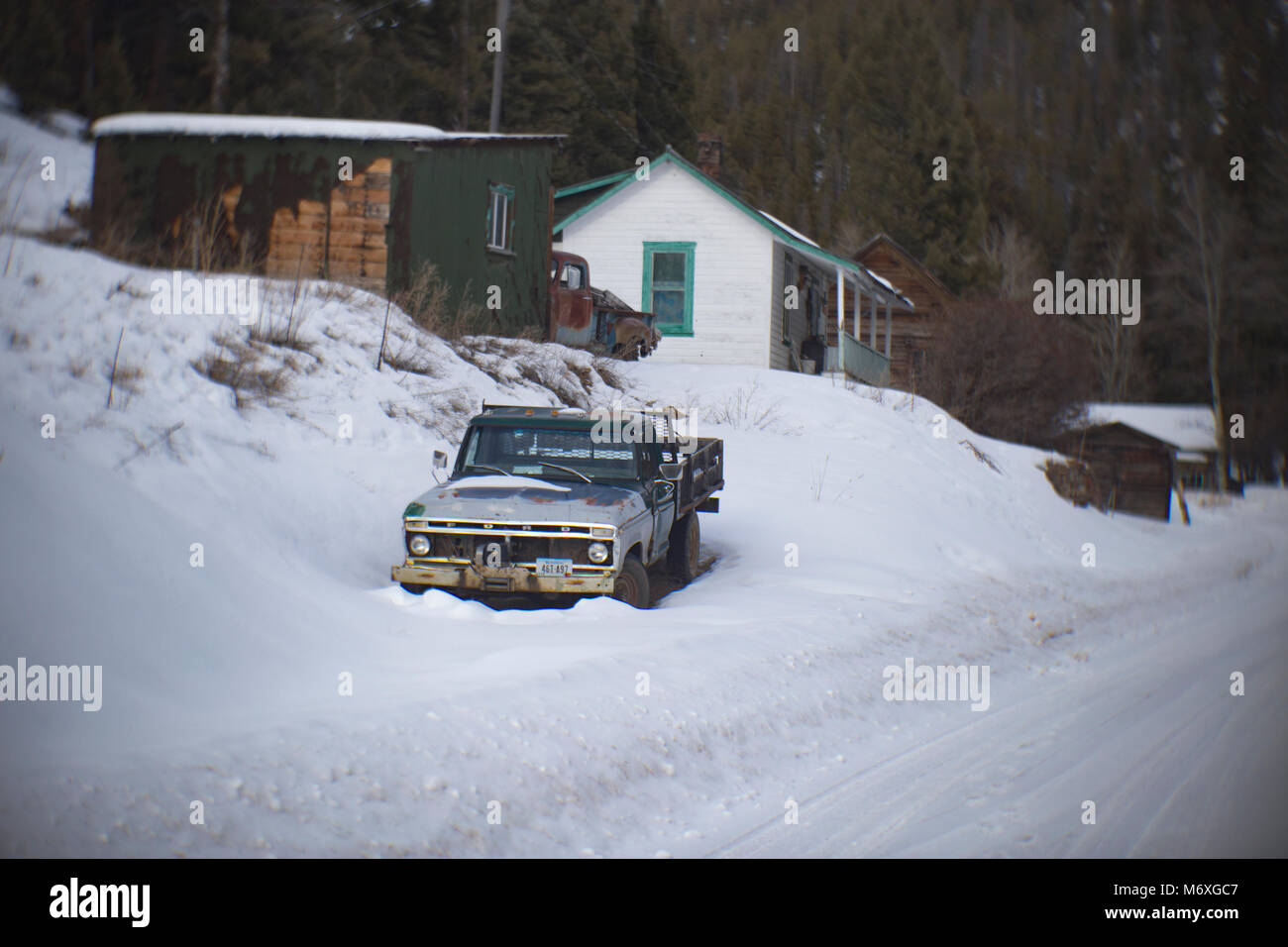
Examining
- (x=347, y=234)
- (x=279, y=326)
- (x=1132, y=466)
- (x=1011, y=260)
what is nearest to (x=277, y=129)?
(x=347, y=234)

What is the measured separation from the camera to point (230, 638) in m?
6.91

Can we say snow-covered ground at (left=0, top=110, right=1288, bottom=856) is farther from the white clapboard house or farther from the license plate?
the white clapboard house

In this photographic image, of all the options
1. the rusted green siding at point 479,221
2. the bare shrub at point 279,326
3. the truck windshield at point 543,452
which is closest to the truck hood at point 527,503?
the truck windshield at point 543,452

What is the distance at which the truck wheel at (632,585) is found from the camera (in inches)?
362

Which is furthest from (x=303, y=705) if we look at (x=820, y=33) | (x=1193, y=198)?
(x=820, y=33)

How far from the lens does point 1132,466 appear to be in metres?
37.4

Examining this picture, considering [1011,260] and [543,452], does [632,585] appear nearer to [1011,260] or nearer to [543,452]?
[543,452]

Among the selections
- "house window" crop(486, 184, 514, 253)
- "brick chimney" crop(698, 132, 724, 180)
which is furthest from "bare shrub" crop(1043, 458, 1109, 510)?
"brick chimney" crop(698, 132, 724, 180)

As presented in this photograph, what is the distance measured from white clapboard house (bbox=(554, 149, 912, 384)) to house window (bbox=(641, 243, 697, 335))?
0.08 feet

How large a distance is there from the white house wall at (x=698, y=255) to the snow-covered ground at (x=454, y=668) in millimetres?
12064

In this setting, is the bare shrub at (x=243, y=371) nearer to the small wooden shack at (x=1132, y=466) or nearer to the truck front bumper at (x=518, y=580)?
the truck front bumper at (x=518, y=580)

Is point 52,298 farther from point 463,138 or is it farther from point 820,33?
point 820,33

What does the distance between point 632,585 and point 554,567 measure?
2.77 feet

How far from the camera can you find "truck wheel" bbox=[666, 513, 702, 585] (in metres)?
11.6
